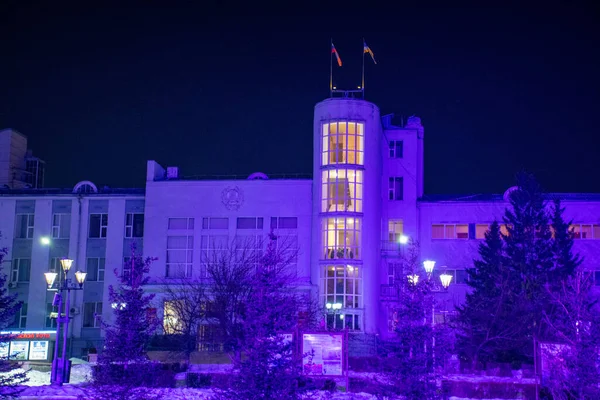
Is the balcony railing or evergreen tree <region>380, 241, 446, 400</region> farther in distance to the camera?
the balcony railing

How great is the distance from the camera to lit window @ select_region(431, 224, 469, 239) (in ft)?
199

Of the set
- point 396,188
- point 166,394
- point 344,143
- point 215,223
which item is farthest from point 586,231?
point 166,394

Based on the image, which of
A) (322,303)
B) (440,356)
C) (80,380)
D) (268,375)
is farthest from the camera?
(322,303)

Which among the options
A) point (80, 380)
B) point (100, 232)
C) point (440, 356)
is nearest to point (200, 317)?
point (80, 380)

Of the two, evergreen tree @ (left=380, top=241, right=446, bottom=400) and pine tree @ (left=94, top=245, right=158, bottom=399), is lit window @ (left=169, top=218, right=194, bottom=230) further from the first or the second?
evergreen tree @ (left=380, top=241, right=446, bottom=400)

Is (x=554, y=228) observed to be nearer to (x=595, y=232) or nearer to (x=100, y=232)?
(x=595, y=232)

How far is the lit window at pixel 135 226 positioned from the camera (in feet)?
203

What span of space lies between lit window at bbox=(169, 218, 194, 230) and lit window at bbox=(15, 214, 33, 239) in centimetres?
1334

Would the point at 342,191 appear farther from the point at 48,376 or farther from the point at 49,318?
the point at 49,318

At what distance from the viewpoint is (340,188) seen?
5509 cm

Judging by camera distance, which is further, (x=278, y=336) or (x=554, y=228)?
(x=554, y=228)

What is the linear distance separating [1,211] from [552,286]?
→ 152 ft

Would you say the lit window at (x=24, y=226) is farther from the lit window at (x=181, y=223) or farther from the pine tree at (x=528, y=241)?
the pine tree at (x=528, y=241)

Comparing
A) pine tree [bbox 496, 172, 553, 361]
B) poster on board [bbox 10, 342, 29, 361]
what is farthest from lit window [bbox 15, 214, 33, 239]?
pine tree [bbox 496, 172, 553, 361]
